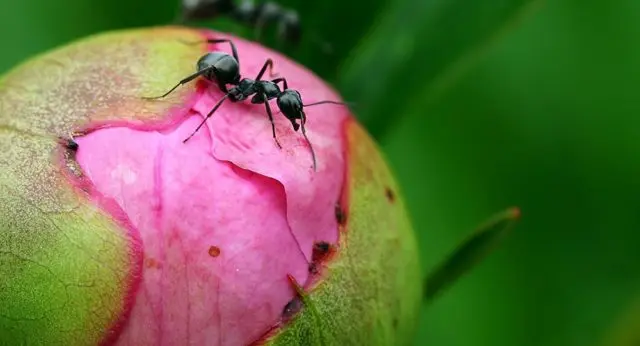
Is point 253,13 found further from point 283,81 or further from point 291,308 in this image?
point 291,308

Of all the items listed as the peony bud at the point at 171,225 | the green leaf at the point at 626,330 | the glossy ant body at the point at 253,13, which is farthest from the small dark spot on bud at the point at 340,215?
the green leaf at the point at 626,330

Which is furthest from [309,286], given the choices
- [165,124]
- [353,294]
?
[165,124]

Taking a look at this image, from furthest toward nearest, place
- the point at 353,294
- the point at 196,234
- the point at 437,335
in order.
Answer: the point at 437,335 < the point at 353,294 < the point at 196,234

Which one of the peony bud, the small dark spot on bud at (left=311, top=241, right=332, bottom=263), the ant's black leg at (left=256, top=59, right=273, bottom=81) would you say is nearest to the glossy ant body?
the ant's black leg at (left=256, top=59, right=273, bottom=81)

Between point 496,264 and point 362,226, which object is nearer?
point 362,226

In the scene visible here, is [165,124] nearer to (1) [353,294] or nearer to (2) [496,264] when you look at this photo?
(1) [353,294]

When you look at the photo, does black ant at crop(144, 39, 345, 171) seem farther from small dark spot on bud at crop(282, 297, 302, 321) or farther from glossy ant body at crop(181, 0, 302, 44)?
glossy ant body at crop(181, 0, 302, 44)
